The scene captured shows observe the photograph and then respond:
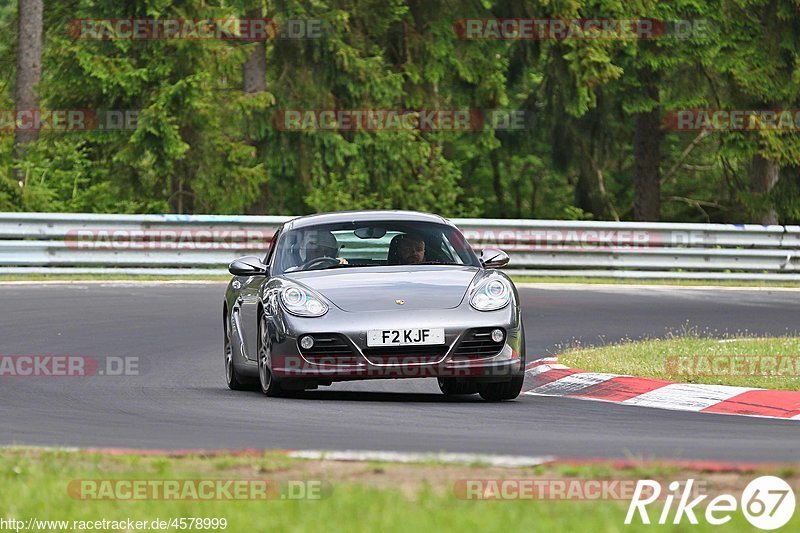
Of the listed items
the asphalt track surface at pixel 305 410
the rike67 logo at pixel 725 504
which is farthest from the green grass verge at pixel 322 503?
the asphalt track surface at pixel 305 410

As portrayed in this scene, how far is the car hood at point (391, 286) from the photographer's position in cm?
1091

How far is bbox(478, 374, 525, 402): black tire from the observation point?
11.3 meters

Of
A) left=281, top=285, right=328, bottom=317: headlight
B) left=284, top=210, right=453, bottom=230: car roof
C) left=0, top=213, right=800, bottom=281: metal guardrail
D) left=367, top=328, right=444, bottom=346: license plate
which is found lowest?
left=0, top=213, right=800, bottom=281: metal guardrail

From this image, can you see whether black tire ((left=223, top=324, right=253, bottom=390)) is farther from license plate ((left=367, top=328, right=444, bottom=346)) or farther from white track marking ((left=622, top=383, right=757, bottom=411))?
white track marking ((left=622, top=383, right=757, bottom=411))

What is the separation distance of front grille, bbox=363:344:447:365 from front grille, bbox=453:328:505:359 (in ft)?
0.57

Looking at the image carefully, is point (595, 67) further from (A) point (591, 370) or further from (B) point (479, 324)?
(B) point (479, 324)

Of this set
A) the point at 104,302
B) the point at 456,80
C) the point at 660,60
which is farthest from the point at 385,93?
the point at 104,302

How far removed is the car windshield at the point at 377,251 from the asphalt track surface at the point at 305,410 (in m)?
1.02

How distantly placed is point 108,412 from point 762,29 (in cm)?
2572

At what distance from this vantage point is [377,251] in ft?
41.1

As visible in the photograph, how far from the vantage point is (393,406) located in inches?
423

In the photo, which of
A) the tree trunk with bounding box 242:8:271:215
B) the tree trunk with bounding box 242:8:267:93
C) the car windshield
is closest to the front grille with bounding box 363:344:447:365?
the car windshield

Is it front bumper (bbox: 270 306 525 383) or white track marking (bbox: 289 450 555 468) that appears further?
front bumper (bbox: 270 306 525 383)

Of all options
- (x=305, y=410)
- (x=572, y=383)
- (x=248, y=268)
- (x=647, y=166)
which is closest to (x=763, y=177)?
(x=647, y=166)
